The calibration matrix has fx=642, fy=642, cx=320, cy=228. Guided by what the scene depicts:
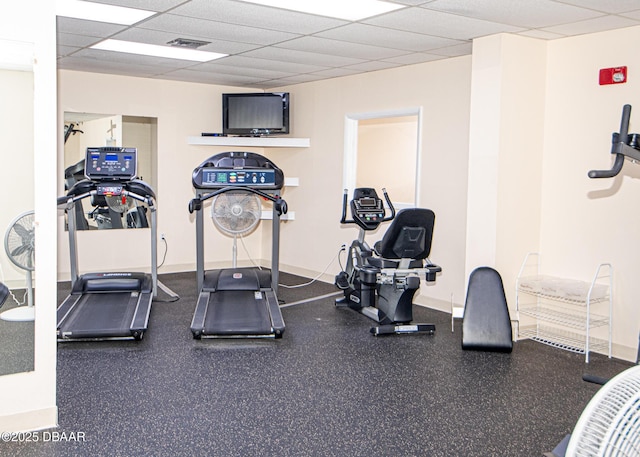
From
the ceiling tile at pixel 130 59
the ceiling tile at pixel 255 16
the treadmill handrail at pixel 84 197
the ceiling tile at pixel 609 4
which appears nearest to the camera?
the ceiling tile at pixel 609 4

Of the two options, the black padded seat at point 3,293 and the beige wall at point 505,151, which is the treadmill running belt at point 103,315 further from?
the beige wall at point 505,151

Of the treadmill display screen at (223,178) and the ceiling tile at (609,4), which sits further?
the treadmill display screen at (223,178)

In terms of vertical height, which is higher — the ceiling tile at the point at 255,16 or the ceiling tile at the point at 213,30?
the ceiling tile at the point at 213,30

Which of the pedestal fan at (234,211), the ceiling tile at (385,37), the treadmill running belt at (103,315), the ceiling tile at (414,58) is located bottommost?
the treadmill running belt at (103,315)

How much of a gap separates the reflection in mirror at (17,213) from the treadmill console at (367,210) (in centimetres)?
333

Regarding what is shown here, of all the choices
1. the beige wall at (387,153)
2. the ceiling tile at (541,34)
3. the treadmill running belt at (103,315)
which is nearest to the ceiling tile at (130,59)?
the beige wall at (387,153)

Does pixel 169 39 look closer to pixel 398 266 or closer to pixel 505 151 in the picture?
pixel 398 266

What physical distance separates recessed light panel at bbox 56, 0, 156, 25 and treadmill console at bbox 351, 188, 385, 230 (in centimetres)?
257

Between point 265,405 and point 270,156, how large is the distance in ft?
19.4

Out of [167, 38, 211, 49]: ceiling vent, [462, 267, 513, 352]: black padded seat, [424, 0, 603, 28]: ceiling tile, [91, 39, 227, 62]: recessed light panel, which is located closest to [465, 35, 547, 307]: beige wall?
[462, 267, 513, 352]: black padded seat

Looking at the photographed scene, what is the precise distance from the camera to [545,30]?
5211mm

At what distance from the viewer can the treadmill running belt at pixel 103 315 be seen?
526cm

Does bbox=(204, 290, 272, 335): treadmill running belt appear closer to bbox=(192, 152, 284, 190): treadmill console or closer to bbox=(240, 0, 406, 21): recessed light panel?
bbox=(192, 152, 284, 190): treadmill console

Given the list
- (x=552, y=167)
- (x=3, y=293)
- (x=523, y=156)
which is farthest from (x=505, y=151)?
(x=3, y=293)
